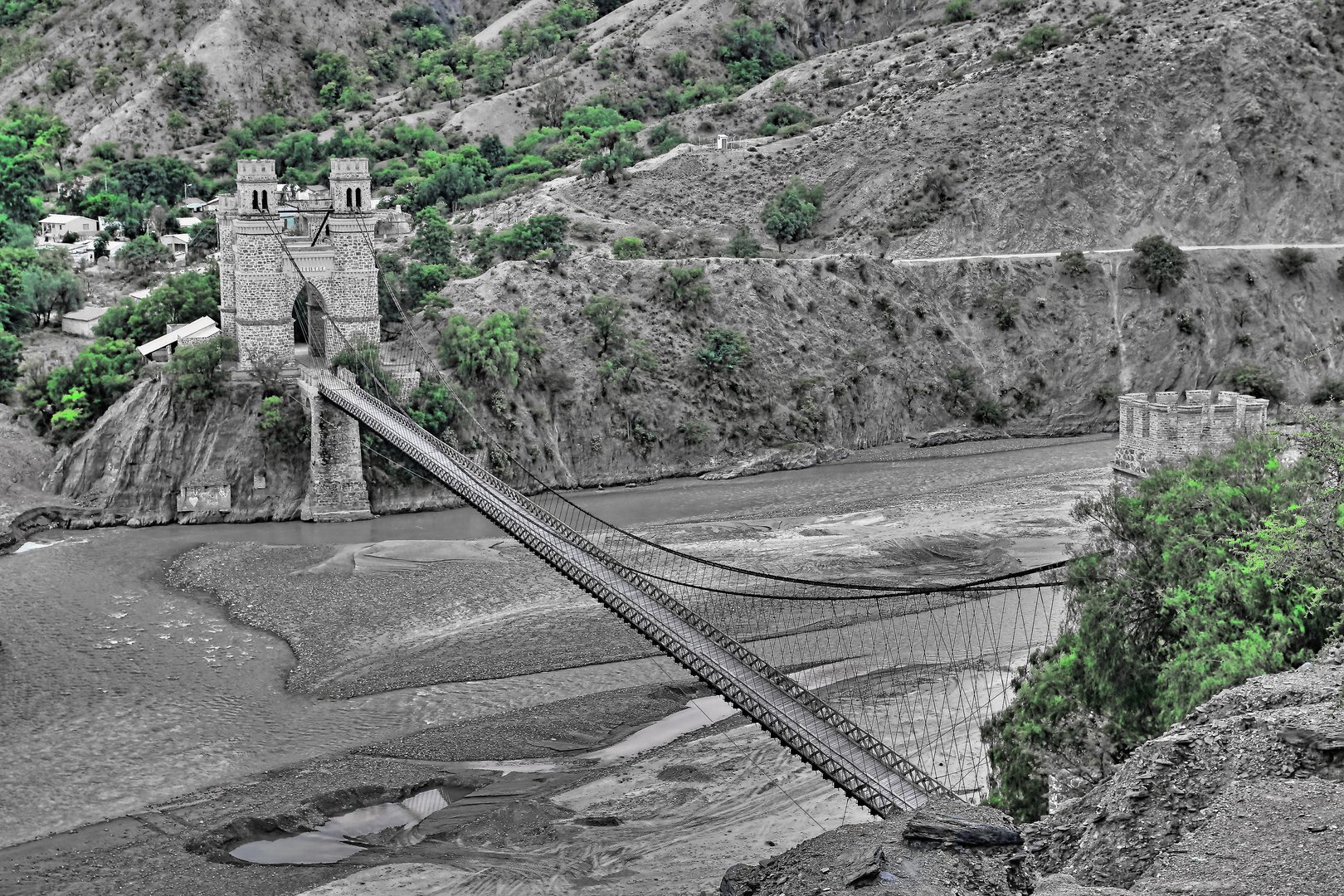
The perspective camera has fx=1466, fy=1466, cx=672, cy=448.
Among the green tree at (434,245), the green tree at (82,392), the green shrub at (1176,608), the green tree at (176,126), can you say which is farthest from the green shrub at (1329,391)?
the green tree at (176,126)

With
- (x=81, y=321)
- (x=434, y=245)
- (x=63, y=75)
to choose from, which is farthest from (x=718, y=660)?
(x=63, y=75)

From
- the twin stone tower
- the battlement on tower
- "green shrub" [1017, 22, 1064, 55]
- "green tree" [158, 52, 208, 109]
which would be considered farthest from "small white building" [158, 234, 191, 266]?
the battlement on tower

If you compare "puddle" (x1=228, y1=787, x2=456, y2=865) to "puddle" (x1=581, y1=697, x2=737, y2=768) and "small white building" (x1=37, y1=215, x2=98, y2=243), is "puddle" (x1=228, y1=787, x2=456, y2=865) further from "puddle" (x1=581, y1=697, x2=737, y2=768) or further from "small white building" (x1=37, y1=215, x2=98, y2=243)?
"small white building" (x1=37, y1=215, x2=98, y2=243)

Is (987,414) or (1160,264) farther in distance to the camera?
(1160,264)

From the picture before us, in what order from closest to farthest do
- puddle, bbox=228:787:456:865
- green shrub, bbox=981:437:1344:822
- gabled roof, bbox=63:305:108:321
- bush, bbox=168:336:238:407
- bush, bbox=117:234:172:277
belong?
green shrub, bbox=981:437:1344:822, puddle, bbox=228:787:456:865, bush, bbox=168:336:238:407, gabled roof, bbox=63:305:108:321, bush, bbox=117:234:172:277

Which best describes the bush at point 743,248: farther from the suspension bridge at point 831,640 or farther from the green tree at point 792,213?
the suspension bridge at point 831,640

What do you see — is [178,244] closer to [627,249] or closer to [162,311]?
[162,311]
